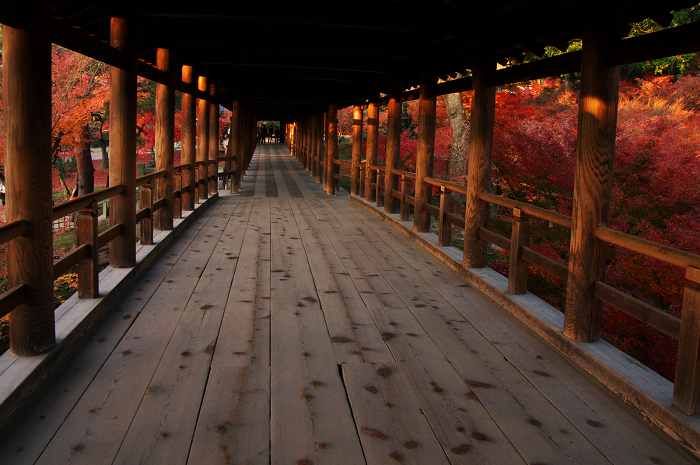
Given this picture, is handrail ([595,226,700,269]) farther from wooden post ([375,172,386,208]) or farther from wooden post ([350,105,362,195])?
wooden post ([350,105,362,195])

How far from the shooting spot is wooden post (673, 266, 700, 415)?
2314 millimetres

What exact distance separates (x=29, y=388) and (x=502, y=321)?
280 centimetres

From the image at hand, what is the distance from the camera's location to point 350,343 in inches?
134

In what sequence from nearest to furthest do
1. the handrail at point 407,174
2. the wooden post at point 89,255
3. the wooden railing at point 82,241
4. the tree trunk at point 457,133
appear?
the wooden railing at point 82,241
the wooden post at point 89,255
the handrail at point 407,174
the tree trunk at point 457,133

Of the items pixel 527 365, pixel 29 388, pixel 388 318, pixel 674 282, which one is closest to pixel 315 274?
pixel 388 318

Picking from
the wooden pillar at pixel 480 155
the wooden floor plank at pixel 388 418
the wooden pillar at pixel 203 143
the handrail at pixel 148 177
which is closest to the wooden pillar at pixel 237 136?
the wooden pillar at pixel 203 143

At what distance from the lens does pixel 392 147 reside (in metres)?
8.39

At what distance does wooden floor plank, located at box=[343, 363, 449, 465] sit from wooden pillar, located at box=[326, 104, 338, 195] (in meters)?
9.97

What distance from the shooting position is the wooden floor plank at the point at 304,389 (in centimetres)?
226

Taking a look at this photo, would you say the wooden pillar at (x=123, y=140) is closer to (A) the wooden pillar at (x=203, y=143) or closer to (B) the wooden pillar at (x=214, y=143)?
(A) the wooden pillar at (x=203, y=143)

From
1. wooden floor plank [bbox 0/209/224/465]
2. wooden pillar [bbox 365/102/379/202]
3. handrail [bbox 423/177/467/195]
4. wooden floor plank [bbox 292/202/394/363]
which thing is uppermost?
wooden pillar [bbox 365/102/379/202]

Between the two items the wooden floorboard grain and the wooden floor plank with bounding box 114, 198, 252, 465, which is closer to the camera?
the wooden floor plank with bounding box 114, 198, 252, 465

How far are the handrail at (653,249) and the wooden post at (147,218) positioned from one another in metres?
4.12

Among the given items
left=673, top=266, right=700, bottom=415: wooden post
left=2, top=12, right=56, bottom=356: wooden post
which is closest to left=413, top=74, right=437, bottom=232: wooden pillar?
left=673, top=266, right=700, bottom=415: wooden post
